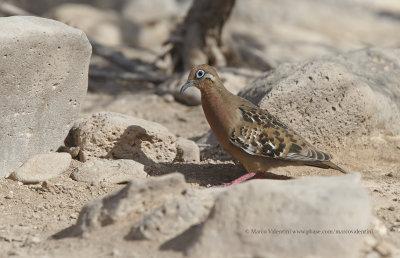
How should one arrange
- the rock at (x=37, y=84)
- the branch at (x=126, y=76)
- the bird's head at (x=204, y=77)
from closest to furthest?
the rock at (x=37, y=84)
the bird's head at (x=204, y=77)
the branch at (x=126, y=76)

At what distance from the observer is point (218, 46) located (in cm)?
1105

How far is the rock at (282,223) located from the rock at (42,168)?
214 centimetres

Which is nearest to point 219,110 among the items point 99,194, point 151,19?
point 99,194

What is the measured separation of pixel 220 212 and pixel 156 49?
421 inches

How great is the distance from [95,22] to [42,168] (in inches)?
354

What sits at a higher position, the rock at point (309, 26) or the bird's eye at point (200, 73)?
the bird's eye at point (200, 73)

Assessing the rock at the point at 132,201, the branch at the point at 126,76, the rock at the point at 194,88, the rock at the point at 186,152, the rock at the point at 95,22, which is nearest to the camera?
the rock at the point at 132,201

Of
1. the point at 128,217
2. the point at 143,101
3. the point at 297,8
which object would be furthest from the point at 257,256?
the point at 297,8

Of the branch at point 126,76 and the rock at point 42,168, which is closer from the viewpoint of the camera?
the rock at point 42,168

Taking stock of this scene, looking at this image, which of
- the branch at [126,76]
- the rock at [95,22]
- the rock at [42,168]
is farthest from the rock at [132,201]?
the rock at [95,22]

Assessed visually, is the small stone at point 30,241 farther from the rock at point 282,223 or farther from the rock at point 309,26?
the rock at point 309,26

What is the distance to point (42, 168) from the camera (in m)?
5.84

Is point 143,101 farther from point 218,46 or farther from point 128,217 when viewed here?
point 128,217

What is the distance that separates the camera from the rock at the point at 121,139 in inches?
244
